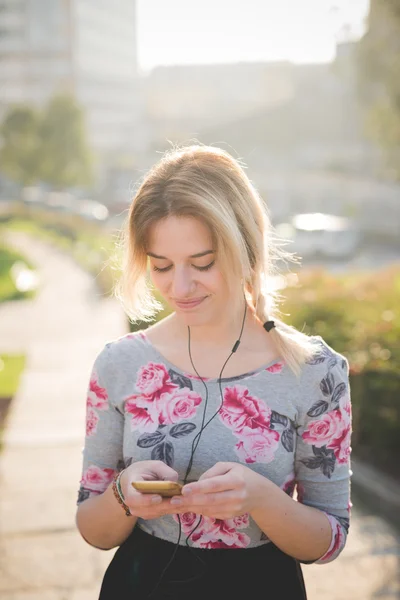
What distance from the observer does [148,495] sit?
1.75m

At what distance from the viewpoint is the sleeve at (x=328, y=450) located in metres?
1.96

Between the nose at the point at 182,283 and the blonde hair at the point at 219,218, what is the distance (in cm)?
9

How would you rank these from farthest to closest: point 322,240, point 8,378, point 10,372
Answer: point 322,240
point 10,372
point 8,378

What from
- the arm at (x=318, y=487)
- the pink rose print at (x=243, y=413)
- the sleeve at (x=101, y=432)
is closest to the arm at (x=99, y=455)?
the sleeve at (x=101, y=432)

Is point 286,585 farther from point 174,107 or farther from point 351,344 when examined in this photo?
point 174,107

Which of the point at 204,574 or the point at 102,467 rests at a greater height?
the point at 102,467

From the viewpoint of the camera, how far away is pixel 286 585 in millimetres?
1990

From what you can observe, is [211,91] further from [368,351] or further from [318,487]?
[318,487]

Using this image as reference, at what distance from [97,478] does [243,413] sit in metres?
0.47

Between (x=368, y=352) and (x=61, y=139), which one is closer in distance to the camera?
(x=368, y=352)

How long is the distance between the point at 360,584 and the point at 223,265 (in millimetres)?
2504

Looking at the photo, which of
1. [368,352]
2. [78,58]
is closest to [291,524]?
[368,352]

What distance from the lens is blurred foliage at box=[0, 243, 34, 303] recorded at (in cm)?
1482

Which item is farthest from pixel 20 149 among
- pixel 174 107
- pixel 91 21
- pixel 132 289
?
pixel 91 21
